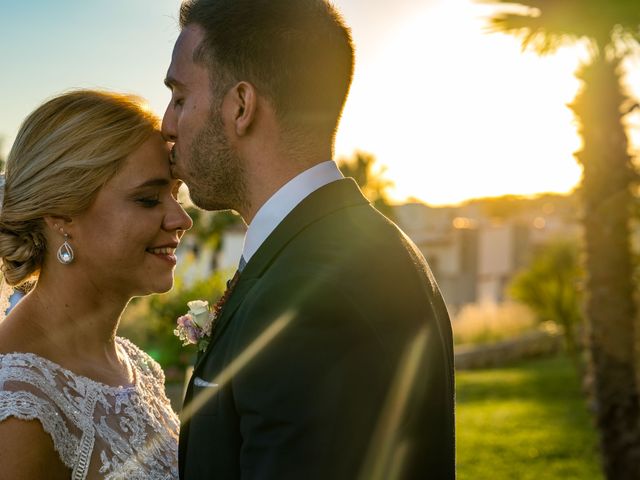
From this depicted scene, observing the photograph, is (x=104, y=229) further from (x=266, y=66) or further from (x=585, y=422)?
(x=585, y=422)

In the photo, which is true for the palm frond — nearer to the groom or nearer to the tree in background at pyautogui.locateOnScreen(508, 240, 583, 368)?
the groom

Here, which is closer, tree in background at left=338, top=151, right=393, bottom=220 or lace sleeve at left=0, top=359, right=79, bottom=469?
lace sleeve at left=0, top=359, right=79, bottom=469

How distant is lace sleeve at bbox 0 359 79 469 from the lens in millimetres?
3061

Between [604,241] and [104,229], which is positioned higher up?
[604,241]

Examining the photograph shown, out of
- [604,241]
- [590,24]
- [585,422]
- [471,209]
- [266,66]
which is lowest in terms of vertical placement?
[585,422]

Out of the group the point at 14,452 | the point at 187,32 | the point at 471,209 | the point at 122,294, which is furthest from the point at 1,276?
the point at 471,209

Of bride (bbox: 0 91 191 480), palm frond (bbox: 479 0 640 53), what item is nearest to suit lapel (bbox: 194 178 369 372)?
bride (bbox: 0 91 191 480)

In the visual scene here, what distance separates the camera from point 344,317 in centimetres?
220

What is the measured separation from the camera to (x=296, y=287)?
2254mm

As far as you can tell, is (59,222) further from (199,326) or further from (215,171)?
(215,171)

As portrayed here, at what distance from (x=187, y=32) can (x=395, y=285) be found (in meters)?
1.16

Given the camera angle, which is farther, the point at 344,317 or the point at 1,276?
the point at 1,276

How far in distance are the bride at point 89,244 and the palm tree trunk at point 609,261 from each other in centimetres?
721

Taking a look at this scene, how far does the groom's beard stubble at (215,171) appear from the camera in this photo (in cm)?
276
